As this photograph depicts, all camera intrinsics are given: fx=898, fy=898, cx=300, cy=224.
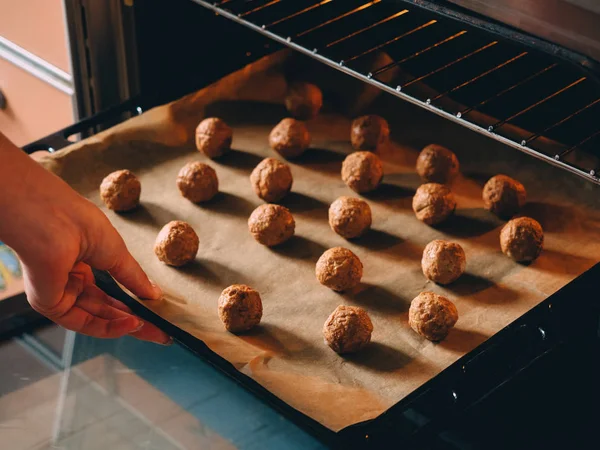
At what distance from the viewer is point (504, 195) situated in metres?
1.93

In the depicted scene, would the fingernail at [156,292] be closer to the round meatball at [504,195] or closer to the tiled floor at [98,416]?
the tiled floor at [98,416]

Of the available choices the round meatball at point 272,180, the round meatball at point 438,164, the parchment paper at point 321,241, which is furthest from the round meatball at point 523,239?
the round meatball at point 272,180

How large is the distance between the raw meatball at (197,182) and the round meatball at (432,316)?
56 centimetres

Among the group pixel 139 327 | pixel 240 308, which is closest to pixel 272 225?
pixel 240 308

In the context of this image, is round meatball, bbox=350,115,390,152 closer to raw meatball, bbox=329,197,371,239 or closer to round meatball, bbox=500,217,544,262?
raw meatball, bbox=329,197,371,239

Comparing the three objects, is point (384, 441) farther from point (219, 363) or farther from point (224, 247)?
point (224, 247)

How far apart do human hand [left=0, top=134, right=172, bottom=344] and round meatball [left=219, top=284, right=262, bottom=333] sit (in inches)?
4.8

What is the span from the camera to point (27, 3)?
2164 millimetres

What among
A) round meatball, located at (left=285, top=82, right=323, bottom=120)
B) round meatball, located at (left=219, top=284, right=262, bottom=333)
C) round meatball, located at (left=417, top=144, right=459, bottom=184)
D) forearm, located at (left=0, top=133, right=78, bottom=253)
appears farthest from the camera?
round meatball, located at (left=285, top=82, right=323, bottom=120)

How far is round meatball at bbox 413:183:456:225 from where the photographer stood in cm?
190

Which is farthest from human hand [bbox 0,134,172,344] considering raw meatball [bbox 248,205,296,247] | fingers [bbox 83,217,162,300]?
raw meatball [bbox 248,205,296,247]

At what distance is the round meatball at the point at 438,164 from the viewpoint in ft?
6.62

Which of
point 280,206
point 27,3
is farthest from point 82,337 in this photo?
point 27,3

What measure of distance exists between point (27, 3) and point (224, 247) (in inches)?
31.8
